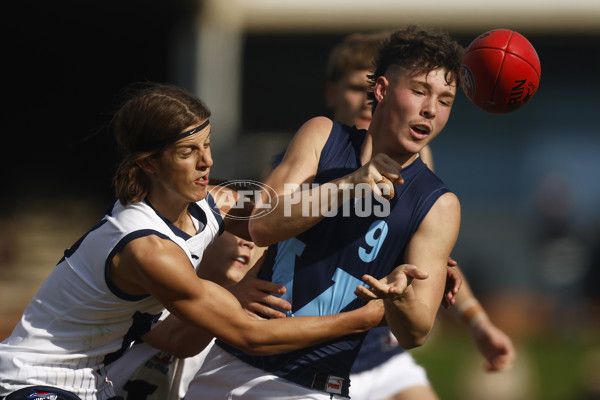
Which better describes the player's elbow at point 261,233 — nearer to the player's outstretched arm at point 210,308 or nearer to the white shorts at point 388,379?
the player's outstretched arm at point 210,308

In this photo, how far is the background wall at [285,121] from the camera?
13.9 m

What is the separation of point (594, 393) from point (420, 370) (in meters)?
4.93

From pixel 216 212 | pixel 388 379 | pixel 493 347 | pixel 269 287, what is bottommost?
pixel 388 379

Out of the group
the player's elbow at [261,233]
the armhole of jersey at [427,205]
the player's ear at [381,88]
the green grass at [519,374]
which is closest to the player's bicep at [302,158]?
the player's elbow at [261,233]

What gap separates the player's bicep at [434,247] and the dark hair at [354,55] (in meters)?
1.85

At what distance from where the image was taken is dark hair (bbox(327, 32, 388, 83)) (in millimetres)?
5434

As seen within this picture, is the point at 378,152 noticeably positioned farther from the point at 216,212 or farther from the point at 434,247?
the point at 216,212

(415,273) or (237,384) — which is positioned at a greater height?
(415,273)

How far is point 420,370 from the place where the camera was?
513 centimetres

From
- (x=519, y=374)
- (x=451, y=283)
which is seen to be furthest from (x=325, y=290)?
(x=519, y=374)

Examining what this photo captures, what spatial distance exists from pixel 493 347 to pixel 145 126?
252cm

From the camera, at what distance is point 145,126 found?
3713 millimetres

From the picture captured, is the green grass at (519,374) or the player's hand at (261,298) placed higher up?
the player's hand at (261,298)

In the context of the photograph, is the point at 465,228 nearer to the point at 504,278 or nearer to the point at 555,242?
the point at 504,278
